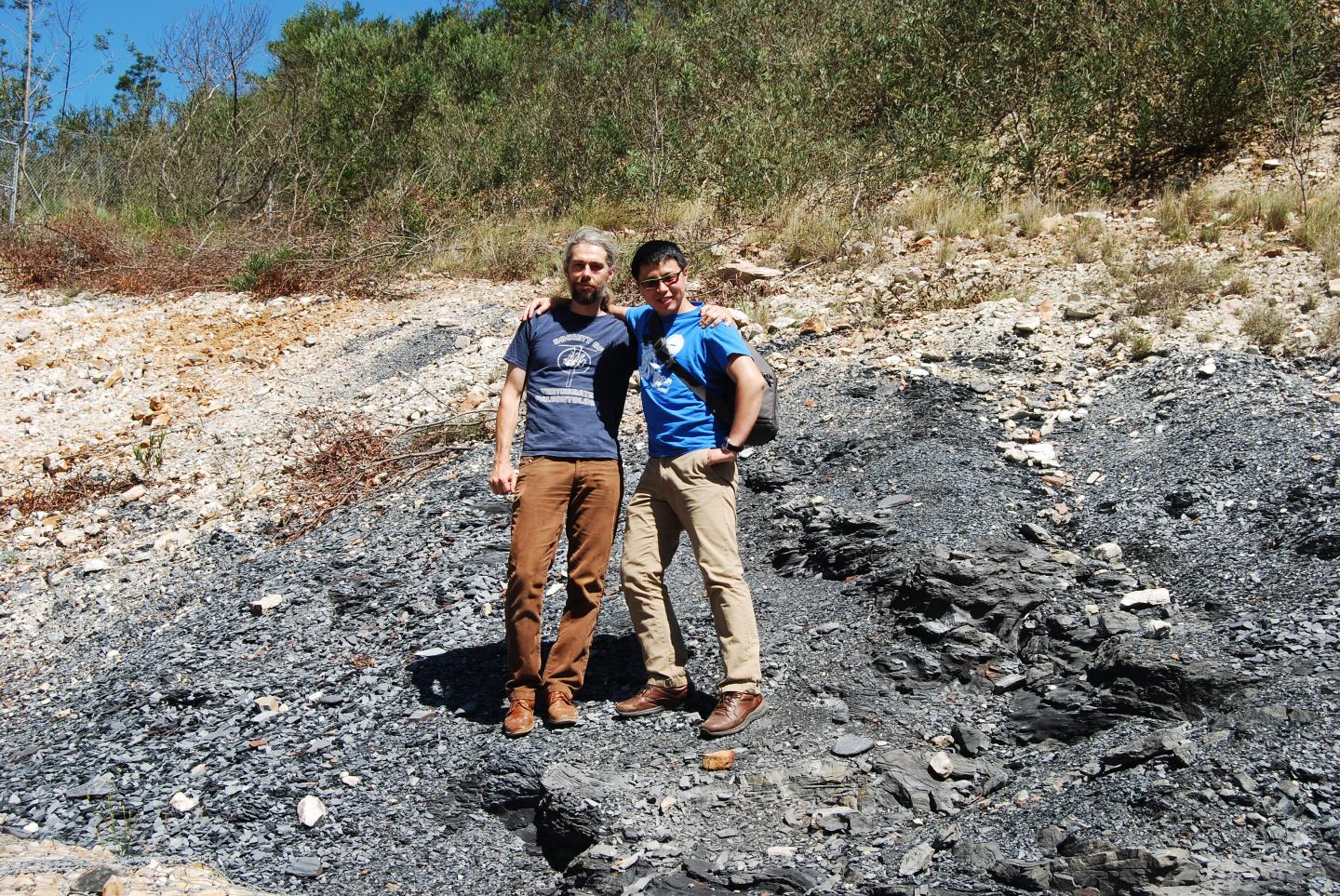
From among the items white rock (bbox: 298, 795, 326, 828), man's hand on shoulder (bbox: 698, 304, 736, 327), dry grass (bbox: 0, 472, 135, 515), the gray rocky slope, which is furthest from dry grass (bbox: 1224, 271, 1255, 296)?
dry grass (bbox: 0, 472, 135, 515)

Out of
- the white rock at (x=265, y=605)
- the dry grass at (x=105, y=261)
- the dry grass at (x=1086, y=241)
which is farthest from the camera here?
the dry grass at (x=105, y=261)

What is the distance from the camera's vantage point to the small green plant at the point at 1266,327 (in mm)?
5699

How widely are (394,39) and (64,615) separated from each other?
35.8 feet

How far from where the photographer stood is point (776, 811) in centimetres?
297

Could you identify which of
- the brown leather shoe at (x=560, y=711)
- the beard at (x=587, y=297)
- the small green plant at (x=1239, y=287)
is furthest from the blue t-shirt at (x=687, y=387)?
the small green plant at (x=1239, y=287)

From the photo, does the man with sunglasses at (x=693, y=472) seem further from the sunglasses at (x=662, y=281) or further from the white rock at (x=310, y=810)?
the white rock at (x=310, y=810)

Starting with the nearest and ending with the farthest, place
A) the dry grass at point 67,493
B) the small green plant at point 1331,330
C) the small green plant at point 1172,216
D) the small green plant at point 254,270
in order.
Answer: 1. the small green plant at point 1331,330
2. the dry grass at point 67,493
3. the small green plant at point 1172,216
4. the small green plant at point 254,270

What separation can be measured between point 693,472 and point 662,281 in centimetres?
60

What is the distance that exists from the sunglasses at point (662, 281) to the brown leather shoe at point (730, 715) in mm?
1312

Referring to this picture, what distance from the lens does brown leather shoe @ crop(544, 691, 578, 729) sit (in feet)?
11.2

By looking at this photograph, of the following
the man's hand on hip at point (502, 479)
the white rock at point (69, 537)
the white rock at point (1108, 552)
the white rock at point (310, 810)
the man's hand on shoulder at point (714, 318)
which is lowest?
the white rock at point (310, 810)

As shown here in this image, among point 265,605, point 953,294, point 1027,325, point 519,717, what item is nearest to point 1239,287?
point 1027,325

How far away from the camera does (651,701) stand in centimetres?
348

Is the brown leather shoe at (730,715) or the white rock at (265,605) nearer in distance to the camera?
the brown leather shoe at (730,715)
